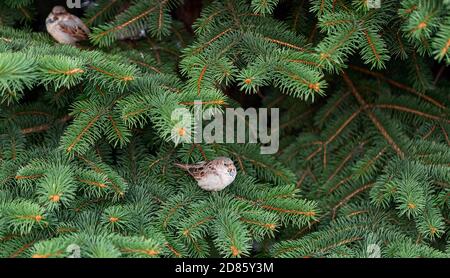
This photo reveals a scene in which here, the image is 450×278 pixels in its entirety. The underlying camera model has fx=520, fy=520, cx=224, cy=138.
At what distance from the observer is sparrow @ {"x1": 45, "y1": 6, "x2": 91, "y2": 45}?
95.1 inches

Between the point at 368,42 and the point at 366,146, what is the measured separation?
79 cm

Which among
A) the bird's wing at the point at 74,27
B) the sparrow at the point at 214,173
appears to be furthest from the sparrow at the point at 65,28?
the sparrow at the point at 214,173

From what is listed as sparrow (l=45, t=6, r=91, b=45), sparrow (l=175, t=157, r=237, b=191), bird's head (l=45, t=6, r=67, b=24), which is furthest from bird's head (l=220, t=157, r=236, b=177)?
bird's head (l=45, t=6, r=67, b=24)

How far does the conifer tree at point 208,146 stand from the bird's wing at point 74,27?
67 mm

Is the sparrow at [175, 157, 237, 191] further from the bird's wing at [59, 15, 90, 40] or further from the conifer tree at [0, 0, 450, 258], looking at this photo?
the bird's wing at [59, 15, 90, 40]

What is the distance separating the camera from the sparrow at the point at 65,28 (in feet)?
7.92

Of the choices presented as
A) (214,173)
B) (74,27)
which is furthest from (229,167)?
(74,27)

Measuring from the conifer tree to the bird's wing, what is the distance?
0.07m

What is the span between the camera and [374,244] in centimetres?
186

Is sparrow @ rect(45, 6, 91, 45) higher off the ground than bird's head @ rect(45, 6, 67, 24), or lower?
lower


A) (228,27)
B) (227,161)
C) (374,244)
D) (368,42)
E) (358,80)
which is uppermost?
(358,80)

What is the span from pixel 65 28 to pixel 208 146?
896 millimetres
